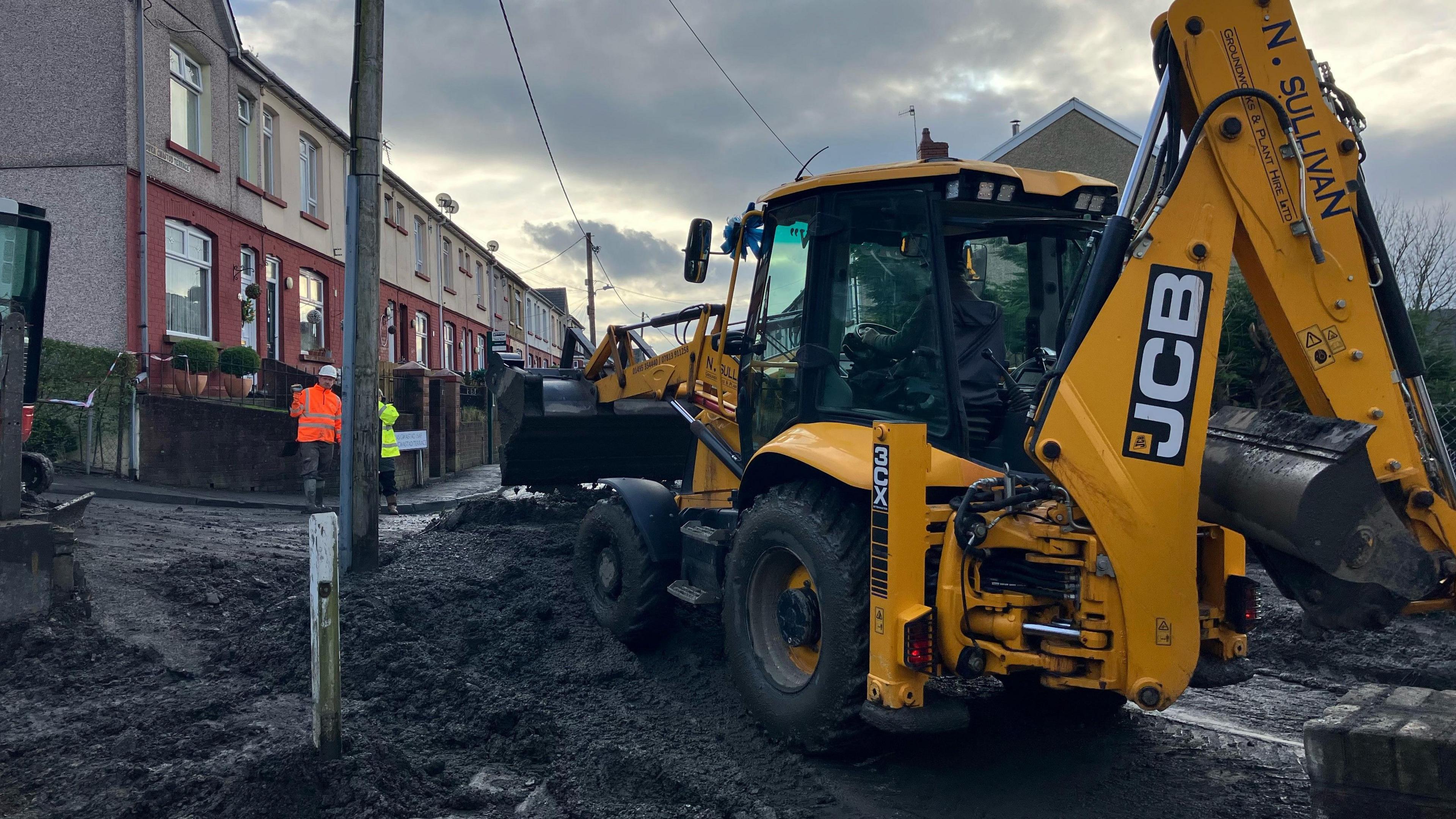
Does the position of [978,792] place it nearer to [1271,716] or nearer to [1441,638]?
[1271,716]

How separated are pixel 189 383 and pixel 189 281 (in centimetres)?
257

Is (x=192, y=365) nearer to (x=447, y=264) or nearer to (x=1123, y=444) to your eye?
(x=1123, y=444)

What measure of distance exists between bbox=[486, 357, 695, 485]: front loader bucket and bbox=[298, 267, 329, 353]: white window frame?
13441mm

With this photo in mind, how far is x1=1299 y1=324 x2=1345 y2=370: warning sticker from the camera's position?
3301 millimetres

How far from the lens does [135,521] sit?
9711mm

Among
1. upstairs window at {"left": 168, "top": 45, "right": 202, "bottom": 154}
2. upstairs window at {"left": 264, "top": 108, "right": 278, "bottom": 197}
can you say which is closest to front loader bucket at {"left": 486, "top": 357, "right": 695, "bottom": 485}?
upstairs window at {"left": 168, "top": 45, "right": 202, "bottom": 154}

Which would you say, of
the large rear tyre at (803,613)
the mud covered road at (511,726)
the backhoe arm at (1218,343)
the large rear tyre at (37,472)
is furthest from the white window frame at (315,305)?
the backhoe arm at (1218,343)

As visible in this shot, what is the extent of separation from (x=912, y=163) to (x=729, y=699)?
8.81ft

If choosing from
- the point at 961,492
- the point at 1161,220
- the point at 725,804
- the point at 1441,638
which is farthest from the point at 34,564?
the point at 1441,638

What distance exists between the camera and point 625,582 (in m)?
5.64

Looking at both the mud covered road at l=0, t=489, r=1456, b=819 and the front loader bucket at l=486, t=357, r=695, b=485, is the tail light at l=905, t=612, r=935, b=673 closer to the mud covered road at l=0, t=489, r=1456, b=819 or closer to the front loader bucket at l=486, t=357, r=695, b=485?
the mud covered road at l=0, t=489, r=1456, b=819

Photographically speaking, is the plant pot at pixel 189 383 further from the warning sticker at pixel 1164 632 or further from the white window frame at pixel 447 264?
the white window frame at pixel 447 264

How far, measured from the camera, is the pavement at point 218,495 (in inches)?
468

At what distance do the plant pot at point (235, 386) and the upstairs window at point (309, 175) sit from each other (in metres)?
6.79
